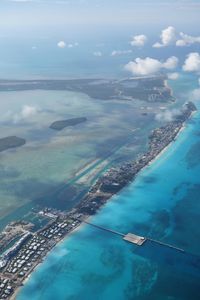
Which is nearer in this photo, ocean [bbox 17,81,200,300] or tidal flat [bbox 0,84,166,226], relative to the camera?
ocean [bbox 17,81,200,300]

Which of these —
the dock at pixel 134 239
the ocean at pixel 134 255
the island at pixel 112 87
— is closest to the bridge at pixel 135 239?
the dock at pixel 134 239

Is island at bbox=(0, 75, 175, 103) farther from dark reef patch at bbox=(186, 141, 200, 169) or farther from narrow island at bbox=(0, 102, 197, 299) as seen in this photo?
narrow island at bbox=(0, 102, 197, 299)

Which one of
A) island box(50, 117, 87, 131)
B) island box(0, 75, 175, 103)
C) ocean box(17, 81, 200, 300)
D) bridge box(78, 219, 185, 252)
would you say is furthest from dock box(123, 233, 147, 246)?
island box(0, 75, 175, 103)

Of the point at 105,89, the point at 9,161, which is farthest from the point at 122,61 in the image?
the point at 9,161

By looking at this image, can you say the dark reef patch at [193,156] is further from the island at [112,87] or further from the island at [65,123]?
the island at [112,87]

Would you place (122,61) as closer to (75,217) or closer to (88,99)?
(88,99)

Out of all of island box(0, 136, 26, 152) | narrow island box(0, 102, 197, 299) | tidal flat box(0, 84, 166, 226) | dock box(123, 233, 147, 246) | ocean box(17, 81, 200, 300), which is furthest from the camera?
island box(0, 136, 26, 152)
